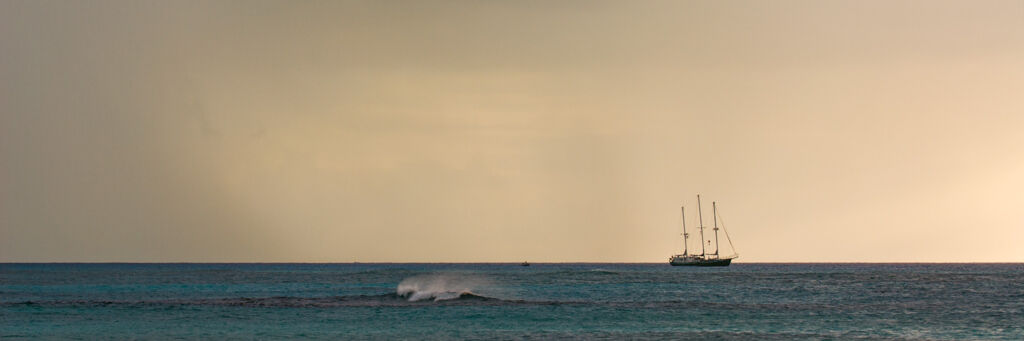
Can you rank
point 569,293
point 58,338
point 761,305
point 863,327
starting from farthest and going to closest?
1. point 569,293
2. point 761,305
3. point 863,327
4. point 58,338

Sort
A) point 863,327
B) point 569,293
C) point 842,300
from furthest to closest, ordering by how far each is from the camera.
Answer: point 569,293 → point 842,300 → point 863,327

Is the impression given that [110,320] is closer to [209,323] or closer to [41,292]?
[209,323]

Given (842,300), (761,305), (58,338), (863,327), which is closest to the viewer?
(58,338)

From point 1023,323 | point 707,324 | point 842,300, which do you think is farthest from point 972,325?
point 842,300

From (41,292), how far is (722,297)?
63994mm

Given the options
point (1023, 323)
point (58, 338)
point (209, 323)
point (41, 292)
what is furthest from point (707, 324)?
point (41, 292)

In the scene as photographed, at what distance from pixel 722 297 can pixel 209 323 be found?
44903mm

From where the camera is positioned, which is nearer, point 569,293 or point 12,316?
point 12,316

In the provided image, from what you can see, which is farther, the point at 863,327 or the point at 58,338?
the point at 863,327

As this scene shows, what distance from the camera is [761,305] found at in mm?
79625

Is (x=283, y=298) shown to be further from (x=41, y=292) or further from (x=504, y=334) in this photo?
(x=504, y=334)

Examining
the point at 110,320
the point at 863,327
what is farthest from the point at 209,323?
the point at 863,327

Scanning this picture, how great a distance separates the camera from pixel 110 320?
65750mm

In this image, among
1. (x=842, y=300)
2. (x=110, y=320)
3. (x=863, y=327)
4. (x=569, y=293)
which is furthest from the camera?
(x=569, y=293)
